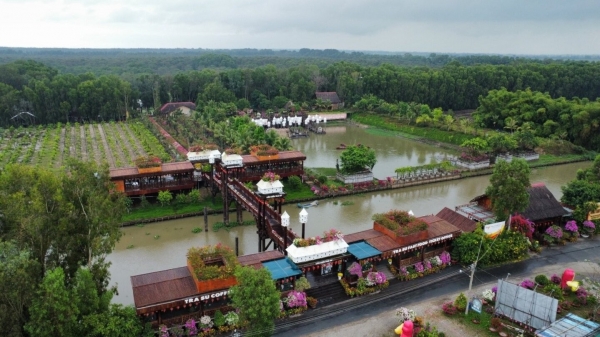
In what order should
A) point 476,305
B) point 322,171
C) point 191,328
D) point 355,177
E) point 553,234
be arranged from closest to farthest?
point 191,328 < point 476,305 < point 553,234 < point 355,177 < point 322,171

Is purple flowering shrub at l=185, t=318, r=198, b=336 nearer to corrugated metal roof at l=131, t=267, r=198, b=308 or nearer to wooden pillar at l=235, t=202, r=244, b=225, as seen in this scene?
corrugated metal roof at l=131, t=267, r=198, b=308

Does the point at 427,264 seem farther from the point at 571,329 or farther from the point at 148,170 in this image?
the point at 148,170

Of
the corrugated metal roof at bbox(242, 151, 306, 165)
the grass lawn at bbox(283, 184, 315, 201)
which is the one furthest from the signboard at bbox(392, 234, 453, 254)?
the corrugated metal roof at bbox(242, 151, 306, 165)

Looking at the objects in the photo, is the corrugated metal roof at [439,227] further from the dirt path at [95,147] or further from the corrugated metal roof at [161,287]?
the dirt path at [95,147]

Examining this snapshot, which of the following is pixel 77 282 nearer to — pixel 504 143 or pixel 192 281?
pixel 192 281

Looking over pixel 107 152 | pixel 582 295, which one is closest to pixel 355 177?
pixel 582 295

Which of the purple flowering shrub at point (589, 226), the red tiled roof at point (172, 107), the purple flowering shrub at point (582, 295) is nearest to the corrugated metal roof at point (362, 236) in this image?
the purple flowering shrub at point (582, 295)
